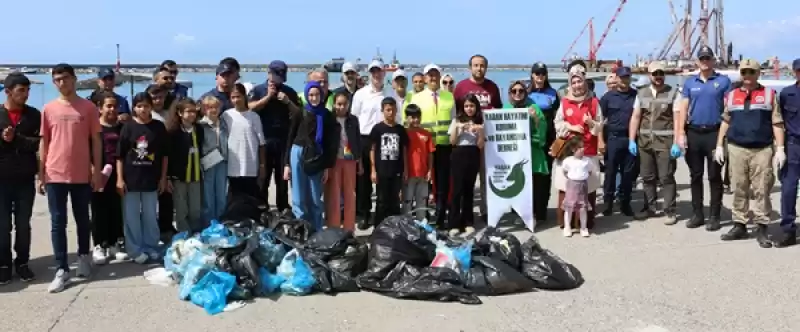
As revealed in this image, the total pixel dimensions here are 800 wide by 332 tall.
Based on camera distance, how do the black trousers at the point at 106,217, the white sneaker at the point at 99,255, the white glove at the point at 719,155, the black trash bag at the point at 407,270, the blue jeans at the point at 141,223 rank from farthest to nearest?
the white glove at the point at 719,155 < the black trousers at the point at 106,217 < the white sneaker at the point at 99,255 < the blue jeans at the point at 141,223 < the black trash bag at the point at 407,270

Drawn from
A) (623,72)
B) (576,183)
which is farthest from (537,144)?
(623,72)

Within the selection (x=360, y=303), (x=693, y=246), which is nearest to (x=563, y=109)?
(x=693, y=246)

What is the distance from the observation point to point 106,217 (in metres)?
6.20

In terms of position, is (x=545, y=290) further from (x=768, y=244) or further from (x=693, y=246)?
(x=768, y=244)

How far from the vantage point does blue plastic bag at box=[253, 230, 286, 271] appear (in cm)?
524

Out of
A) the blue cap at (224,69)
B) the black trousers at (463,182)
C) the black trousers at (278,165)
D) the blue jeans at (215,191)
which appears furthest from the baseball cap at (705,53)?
the blue jeans at (215,191)

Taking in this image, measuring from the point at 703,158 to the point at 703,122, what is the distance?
0.42 meters

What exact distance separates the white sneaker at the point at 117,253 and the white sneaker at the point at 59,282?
2.22 feet

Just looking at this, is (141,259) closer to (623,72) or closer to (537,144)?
(537,144)

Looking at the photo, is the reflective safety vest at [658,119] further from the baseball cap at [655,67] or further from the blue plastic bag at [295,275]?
the blue plastic bag at [295,275]

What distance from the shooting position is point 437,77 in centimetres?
730

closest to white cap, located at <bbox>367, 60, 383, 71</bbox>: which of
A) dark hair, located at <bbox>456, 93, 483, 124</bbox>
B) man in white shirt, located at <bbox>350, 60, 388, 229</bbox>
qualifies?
man in white shirt, located at <bbox>350, 60, 388, 229</bbox>

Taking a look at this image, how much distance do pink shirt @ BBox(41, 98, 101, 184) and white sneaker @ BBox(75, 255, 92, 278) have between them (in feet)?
2.31

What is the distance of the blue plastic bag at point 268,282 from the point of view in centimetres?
510
